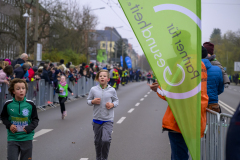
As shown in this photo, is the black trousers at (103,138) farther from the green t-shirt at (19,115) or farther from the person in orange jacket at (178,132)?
the person in orange jacket at (178,132)

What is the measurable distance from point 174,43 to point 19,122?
2443 mm

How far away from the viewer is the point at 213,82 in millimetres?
5176

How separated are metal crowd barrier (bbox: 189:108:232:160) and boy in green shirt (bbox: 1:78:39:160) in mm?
2295

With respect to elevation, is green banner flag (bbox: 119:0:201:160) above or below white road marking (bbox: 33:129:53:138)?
above

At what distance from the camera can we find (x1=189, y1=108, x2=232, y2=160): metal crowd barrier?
3.72 m

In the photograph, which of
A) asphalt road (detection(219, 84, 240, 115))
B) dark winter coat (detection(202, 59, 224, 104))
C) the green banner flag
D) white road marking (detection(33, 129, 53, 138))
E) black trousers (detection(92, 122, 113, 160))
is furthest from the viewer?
asphalt road (detection(219, 84, 240, 115))

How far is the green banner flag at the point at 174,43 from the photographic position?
115 inches

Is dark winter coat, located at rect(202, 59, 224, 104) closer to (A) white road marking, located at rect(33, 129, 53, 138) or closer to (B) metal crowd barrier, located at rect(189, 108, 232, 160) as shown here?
(B) metal crowd barrier, located at rect(189, 108, 232, 160)

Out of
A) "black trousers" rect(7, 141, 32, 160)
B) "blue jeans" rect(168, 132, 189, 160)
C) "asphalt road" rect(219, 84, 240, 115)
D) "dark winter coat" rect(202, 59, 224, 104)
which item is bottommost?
"asphalt road" rect(219, 84, 240, 115)

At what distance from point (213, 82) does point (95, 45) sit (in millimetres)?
41659

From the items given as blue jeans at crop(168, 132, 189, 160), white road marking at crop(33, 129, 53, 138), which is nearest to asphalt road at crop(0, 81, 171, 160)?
white road marking at crop(33, 129, 53, 138)

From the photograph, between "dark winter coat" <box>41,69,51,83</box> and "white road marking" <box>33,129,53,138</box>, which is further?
"dark winter coat" <box>41,69,51,83</box>

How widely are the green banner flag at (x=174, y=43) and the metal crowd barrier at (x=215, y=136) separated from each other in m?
0.90

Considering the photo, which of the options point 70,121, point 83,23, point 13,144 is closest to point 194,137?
point 13,144
